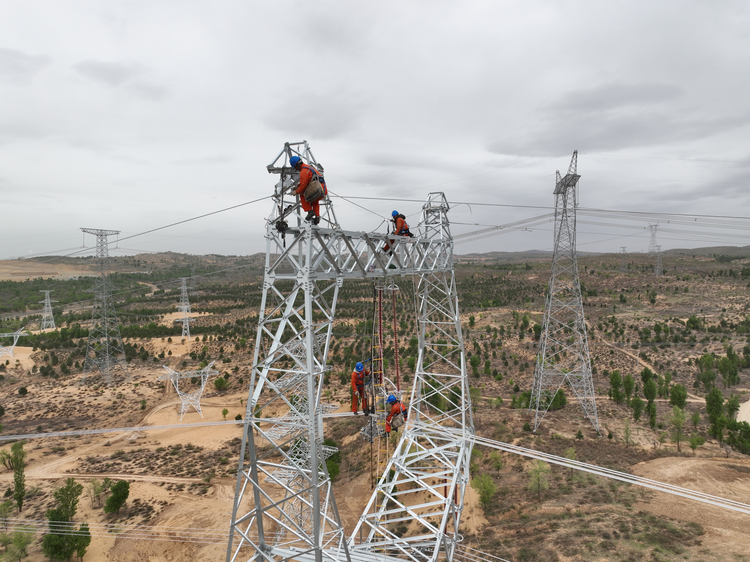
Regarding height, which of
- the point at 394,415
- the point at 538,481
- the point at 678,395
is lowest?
the point at 538,481

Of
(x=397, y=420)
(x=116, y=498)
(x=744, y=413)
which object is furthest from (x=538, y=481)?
(x=744, y=413)

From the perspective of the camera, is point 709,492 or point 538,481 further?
point 538,481

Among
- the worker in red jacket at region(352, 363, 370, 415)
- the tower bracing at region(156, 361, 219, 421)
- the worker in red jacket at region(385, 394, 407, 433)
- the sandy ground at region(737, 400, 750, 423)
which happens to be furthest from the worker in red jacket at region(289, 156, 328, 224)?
the sandy ground at region(737, 400, 750, 423)

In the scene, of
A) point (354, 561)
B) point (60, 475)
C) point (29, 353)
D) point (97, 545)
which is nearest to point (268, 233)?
point (354, 561)

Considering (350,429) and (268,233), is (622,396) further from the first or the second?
(268,233)

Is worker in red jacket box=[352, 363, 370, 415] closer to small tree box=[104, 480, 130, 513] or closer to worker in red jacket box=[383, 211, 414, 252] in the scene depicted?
worker in red jacket box=[383, 211, 414, 252]

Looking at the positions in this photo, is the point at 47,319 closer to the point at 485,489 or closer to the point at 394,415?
the point at 394,415
